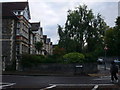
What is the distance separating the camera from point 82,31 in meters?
59.2

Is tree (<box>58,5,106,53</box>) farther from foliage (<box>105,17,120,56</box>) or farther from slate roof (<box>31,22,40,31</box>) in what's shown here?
slate roof (<box>31,22,40,31</box>)

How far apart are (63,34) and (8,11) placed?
18.7 m

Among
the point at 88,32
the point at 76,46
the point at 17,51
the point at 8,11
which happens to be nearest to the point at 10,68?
the point at 17,51

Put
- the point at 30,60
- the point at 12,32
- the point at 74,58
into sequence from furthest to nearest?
the point at 12,32
the point at 30,60
the point at 74,58

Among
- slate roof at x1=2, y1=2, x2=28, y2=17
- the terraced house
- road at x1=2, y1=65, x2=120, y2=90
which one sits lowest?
road at x1=2, y1=65, x2=120, y2=90

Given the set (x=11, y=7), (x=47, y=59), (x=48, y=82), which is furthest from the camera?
(x=11, y=7)

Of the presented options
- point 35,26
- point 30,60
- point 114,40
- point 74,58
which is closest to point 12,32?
point 30,60

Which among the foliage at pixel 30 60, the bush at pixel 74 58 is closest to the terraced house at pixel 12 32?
the foliage at pixel 30 60

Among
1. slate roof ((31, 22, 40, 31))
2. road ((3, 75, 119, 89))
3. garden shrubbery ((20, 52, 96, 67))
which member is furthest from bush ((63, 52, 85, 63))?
slate roof ((31, 22, 40, 31))

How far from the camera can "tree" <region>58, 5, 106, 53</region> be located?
59.1 metres

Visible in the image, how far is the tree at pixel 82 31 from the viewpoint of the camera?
5909 cm

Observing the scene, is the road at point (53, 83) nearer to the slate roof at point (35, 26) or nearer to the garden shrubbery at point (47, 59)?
the garden shrubbery at point (47, 59)

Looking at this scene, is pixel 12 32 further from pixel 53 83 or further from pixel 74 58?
pixel 53 83

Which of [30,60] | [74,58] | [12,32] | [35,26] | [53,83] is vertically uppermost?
[35,26]
